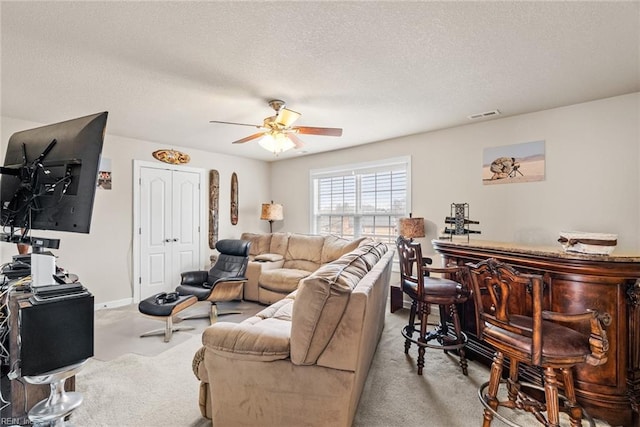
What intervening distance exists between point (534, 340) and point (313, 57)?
2.27 meters

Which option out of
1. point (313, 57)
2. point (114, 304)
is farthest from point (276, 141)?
point (114, 304)

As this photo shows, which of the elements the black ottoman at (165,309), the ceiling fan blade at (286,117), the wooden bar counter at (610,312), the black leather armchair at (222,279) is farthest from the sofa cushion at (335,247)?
the wooden bar counter at (610,312)

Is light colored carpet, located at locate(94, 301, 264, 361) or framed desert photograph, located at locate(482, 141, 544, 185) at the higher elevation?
framed desert photograph, located at locate(482, 141, 544, 185)

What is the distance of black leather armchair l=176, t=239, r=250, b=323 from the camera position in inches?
143

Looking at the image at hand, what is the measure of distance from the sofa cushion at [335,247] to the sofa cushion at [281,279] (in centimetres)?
44

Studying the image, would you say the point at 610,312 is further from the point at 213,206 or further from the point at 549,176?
the point at 213,206

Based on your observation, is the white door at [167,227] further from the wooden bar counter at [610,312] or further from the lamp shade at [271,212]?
the wooden bar counter at [610,312]

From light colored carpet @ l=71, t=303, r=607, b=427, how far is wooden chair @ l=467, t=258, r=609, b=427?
35 centimetres

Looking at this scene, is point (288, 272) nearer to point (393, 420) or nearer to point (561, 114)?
point (393, 420)

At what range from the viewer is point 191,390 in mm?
2223

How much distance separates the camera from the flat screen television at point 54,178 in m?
1.19

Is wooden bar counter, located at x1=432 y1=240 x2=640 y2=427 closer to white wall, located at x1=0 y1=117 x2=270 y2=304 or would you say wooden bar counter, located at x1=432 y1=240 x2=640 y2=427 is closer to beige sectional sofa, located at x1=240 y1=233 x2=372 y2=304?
beige sectional sofa, located at x1=240 y1=233 x2=372 y2=304

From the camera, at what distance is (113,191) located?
4324mm

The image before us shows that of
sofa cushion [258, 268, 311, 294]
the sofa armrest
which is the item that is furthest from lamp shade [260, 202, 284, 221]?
the sofa armrest
